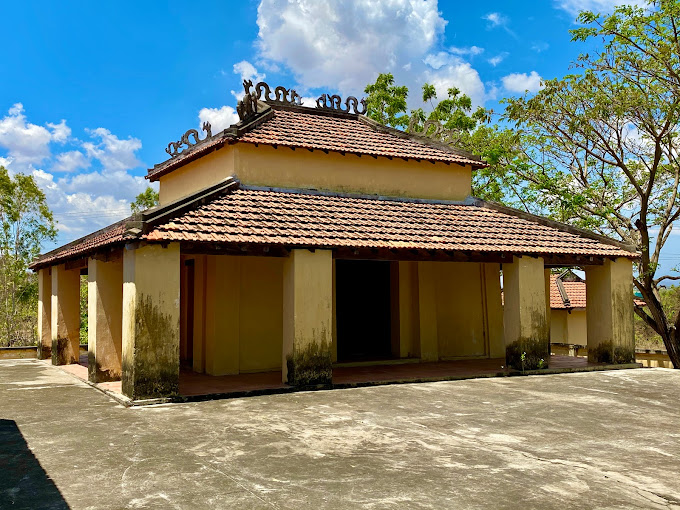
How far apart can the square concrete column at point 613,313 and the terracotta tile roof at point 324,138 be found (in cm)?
367

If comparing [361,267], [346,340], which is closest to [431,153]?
[361,267]

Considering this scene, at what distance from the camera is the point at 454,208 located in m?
13.4

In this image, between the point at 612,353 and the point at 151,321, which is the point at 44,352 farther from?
the point at 612,353

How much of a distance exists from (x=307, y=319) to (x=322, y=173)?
373cm

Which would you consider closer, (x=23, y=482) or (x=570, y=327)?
(x=23, y=482)

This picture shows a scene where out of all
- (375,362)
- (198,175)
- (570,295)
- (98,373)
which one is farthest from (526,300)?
(570,295)

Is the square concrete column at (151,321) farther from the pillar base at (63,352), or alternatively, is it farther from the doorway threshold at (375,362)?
the pillar base at (63,352)

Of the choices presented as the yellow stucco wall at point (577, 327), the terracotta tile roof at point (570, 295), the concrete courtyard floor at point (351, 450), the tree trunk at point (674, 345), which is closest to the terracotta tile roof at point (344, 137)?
the concrete courtyard floor at point (351, 450)

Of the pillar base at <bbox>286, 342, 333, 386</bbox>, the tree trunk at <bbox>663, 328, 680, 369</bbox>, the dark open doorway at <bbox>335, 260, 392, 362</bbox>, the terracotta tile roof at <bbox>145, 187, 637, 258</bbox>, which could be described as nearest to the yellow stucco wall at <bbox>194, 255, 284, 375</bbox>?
the terracotta tile roof at <bbox>145, 187, 637, 258</bbox>

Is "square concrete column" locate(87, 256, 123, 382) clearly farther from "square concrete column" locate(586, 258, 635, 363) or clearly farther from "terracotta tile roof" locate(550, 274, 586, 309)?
"terracotta tile roof" locate(550, 274, 586, 309)

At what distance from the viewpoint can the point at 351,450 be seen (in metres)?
6.09

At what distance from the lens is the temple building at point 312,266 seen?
9.16m

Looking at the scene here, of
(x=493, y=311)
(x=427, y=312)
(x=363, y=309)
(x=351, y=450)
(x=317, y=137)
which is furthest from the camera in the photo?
(x=493, y=311)

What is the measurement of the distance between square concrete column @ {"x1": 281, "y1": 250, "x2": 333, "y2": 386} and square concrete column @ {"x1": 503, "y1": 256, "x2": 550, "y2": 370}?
3.89m
